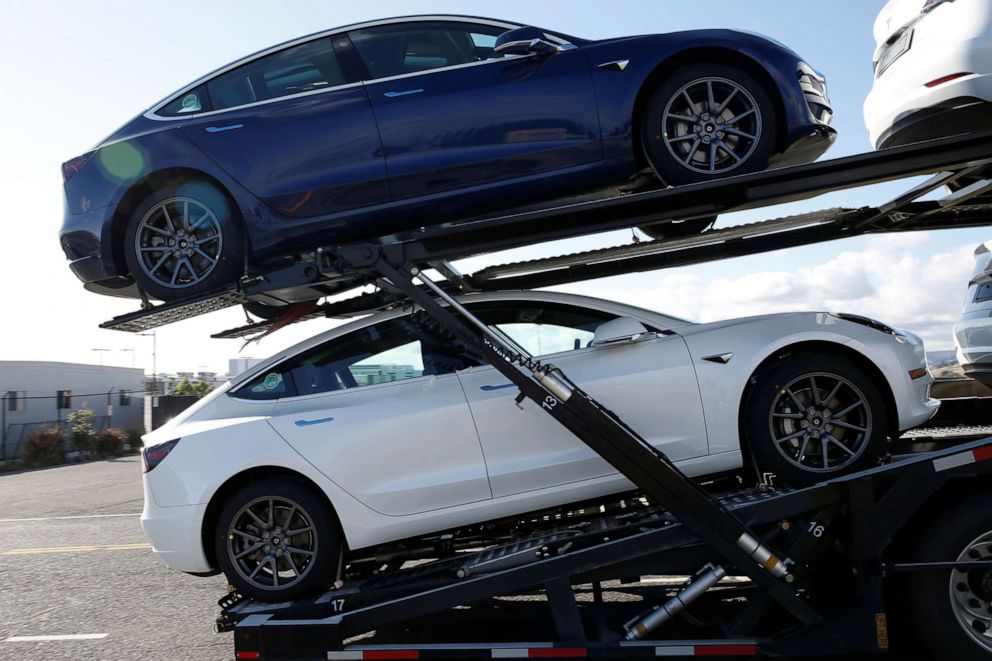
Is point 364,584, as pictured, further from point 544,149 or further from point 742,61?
point 742,61

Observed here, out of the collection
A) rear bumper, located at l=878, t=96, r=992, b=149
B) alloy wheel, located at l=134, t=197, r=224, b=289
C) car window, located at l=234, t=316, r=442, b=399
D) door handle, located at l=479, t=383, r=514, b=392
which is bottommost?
door handle, located at l=479, t=383, r=514, b=392

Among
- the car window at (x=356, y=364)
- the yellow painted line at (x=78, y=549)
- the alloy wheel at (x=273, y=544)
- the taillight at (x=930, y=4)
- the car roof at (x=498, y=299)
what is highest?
the taillight at (x=930, y=4)

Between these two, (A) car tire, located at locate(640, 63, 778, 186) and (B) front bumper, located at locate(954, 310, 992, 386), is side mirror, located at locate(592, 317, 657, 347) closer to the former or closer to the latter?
(A) car tire, located at locate(640, 63, 778, 186)

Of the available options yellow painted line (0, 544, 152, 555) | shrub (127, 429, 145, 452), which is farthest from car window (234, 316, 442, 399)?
shrub (127, 429, 145, 452)

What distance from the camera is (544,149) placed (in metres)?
4.10

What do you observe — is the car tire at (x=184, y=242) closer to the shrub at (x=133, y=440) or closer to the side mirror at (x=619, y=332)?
the side mirror at (x=619, y=332)

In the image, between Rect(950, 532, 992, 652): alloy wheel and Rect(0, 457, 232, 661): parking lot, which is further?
Rect(0, 457, 232, 661): parking lot

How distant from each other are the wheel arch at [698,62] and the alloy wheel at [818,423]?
131 cm

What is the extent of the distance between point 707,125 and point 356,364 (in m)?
2.34

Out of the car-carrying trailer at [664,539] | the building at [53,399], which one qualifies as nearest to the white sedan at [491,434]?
the car-carrying trailer at [664,539]

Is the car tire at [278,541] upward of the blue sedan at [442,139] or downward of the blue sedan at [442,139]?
downward

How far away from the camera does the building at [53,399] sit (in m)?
26.2

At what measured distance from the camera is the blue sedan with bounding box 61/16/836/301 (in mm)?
4086

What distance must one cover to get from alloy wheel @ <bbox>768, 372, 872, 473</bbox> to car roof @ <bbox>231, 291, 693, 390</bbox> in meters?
0.68
